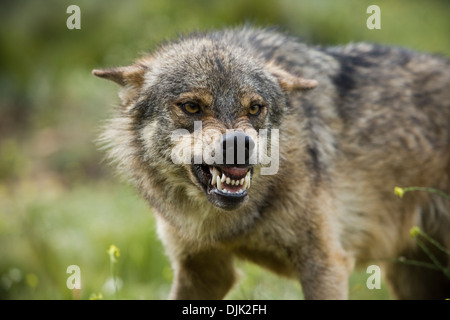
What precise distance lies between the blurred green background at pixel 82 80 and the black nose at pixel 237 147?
159 inches

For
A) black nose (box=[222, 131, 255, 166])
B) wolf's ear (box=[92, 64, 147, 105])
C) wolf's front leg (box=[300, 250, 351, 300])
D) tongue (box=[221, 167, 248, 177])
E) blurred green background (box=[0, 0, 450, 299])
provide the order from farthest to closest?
→ blurred green background (box=[0, 0, 450, 299]) → wolf's front leg (box=[300, 250, 351, 300]) → wolf's ear (box=[92, 64, 147, 105]) → tongue (box=[221, 167, 248, 177]) → black nose (box=[222, 131, 255, 166])

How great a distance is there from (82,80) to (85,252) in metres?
4.31

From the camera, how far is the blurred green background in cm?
815

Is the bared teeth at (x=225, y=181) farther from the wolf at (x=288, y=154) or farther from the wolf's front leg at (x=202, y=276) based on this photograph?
the wolf's front leg at (x=202, y=276)

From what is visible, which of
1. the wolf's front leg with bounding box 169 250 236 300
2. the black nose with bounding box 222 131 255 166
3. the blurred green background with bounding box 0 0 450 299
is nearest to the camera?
the black nose with bounding box 222 131 255 166

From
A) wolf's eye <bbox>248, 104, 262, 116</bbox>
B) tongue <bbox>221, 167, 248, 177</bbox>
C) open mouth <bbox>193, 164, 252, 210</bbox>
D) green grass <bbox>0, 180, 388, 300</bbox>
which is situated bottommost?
green grass <bbox>0, 180, 388, 300</bbox>

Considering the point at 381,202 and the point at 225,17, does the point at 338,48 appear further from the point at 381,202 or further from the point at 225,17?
the point at 225,17

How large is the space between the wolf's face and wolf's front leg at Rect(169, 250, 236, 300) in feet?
2.84

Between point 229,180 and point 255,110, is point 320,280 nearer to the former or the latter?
point 229,180

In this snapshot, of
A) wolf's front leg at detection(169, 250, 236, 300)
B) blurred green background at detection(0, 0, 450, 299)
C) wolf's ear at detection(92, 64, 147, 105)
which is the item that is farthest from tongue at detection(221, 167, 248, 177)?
blurred green background at detection(0, 0, 450, 299)

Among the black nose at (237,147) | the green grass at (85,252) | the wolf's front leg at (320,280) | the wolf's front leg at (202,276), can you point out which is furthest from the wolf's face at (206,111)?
the green grass at (85,252)

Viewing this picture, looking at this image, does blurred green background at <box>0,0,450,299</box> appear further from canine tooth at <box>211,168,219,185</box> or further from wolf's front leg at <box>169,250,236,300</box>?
canine tooth at <box>211,168,219,185</box>

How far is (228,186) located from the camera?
4082 millimetres

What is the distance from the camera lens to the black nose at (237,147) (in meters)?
3.91
